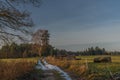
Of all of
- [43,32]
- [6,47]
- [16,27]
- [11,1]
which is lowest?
[6,47]

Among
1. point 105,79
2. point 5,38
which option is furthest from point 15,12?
point 105,79

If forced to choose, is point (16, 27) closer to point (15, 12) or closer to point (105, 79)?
point (15, 12)

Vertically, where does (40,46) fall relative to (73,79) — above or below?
above

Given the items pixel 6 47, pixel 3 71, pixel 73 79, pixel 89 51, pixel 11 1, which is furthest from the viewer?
pixel 89 51

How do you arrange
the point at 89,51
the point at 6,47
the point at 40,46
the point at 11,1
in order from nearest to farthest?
1. the point at 11,1
2. the point at 6,47
3. the point at 40,46
4. the point at 89,51

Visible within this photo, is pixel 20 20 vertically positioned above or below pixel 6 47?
above

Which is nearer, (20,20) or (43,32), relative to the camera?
(20,20)

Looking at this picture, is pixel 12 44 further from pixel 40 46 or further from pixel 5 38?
pixel 40 46

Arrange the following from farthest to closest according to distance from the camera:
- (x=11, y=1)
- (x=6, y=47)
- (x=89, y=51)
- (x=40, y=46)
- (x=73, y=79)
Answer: (x=89, y=51), (x=40, y=46), (x=73, y=79), (x=6, y=47), (x=11, y=1)

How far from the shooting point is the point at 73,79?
22875 mm

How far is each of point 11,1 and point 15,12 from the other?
2.12 feet

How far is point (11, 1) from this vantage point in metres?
16.0

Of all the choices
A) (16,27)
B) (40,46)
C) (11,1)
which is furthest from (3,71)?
(40,46)

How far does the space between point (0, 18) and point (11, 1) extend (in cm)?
113
